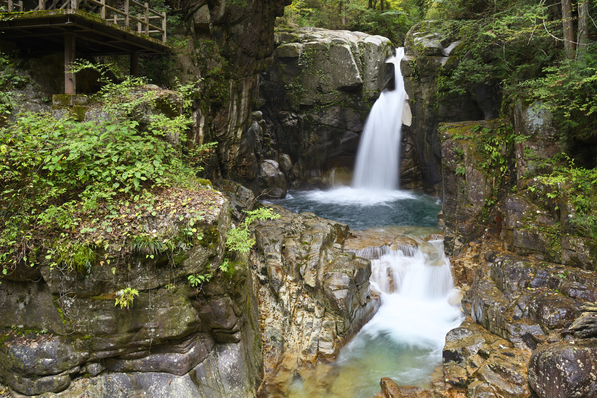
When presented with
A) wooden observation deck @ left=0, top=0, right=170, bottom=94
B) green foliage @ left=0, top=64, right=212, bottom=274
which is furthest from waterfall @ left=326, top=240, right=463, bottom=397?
wooden observation deck @ left=0, top=0, right=170, bottom=94

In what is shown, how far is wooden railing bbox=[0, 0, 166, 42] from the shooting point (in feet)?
26.5

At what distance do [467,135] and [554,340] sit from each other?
287 inches

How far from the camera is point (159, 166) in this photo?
20.2 feet

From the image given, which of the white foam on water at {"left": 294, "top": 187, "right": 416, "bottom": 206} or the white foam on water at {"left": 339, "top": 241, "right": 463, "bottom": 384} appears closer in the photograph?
the white foam on water at {"left": 339, "top": 241, "right": 463, "bottom": 384}

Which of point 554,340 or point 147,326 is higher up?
point 147,326

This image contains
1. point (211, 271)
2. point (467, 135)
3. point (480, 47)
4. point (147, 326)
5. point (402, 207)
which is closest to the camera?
point (147, 326)

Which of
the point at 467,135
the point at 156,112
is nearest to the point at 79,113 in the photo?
the point at 156,112

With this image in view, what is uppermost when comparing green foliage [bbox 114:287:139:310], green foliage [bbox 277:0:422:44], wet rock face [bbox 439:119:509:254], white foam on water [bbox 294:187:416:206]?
green foliage [bbox 277:0:422:44]

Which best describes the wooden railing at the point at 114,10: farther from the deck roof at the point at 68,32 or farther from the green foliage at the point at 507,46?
the green foliage at the point at 507,46

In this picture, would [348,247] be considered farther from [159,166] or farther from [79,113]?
[79,113]

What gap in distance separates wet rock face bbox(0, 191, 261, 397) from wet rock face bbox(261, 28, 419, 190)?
57.5 ft

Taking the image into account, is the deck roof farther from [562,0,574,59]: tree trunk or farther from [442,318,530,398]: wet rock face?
[562,0,574,59]: tree trunk

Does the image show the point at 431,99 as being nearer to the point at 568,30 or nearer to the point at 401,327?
the point at 568,30

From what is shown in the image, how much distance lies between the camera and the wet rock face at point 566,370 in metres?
5.61
